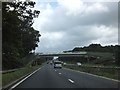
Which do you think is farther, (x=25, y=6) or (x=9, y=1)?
(x=25, y=6)

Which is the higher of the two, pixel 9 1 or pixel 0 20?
pixel 9 1

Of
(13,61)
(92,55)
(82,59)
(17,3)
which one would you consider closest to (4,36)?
(17,3)

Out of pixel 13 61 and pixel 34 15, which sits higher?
pixel 34 15

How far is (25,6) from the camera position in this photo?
45.3m

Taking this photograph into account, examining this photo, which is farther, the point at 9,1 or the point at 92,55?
the point at 92,55

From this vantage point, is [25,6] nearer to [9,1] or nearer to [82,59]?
[9,1]

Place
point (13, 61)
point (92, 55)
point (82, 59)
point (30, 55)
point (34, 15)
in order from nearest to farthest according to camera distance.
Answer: point (34, 15), point (13, 61), point (30, 55), point (92, 55), point (82, 59)

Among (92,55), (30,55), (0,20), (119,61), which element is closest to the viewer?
(0,20)

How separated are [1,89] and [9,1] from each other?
2341 centimetres

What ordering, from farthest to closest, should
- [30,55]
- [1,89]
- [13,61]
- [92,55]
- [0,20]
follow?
[92,55] < [30,55] < [13,61] < [0,20] < [1,89]

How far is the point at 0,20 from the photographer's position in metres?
37.8

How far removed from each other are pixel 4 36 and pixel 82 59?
420 ft

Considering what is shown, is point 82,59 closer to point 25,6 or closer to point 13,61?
point 13,61

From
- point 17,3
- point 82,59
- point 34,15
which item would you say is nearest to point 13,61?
point 34,15
